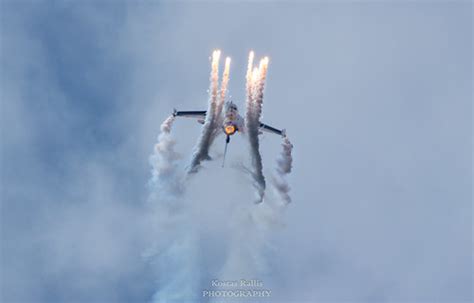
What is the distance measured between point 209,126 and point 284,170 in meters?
10.6

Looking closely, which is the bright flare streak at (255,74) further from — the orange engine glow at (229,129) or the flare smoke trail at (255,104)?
the orange engine glow at (229,129)

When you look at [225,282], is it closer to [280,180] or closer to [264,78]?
[280,180]

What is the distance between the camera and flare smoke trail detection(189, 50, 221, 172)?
105812mm

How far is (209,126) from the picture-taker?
107875 mm

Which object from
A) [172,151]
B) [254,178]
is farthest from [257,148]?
[172,151]

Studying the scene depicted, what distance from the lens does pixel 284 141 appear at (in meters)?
115

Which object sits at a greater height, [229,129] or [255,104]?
[255,104]

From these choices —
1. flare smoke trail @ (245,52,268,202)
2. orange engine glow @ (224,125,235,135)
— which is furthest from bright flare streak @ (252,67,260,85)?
orange engine glow @ (224,125,235,135)

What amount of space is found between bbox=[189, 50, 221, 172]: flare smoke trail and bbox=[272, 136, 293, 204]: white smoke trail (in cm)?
853

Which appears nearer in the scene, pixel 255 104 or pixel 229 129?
pixel 255 104

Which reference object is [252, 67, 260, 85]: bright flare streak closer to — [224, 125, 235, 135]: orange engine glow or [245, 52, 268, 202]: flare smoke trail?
[245, 52, 268, 202]: flare smoke trail

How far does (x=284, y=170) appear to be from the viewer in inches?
4459

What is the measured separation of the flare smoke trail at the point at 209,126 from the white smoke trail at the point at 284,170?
8526 millimetres

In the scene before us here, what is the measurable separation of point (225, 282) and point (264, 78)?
21.0 metres
